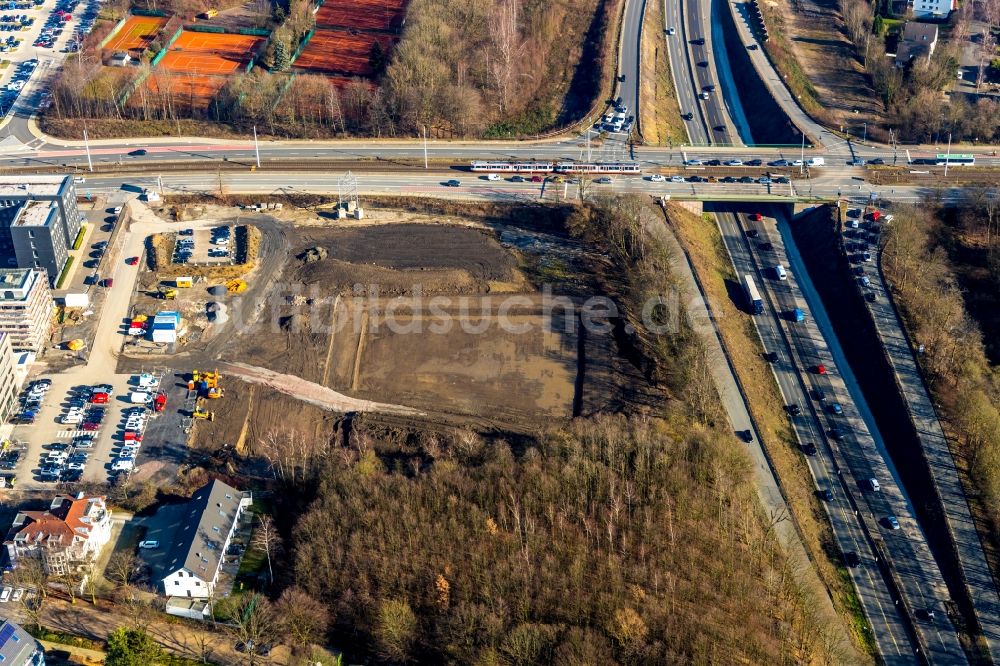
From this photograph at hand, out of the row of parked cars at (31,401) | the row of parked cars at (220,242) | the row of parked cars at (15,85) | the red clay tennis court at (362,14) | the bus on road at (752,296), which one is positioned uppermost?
the red clay tennis court at (362,14)

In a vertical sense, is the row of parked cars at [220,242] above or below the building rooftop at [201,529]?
below

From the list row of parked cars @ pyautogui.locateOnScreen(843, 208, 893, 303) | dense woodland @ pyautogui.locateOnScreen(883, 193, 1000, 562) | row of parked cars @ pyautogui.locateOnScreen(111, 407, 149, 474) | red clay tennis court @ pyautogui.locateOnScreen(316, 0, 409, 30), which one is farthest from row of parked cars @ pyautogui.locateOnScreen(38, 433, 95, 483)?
red clay tennis court @ pyautogui.locateOnScreen(316, 0, 409, 30)

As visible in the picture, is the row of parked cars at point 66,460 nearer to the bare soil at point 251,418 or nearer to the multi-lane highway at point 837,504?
the bare soil at point 251,418

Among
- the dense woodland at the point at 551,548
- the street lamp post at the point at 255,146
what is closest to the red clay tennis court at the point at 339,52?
the street lamp post at the point at 255,146

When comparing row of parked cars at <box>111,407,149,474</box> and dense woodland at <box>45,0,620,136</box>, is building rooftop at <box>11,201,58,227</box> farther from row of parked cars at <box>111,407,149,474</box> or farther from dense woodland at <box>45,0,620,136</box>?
dense woodland at <box>45,0,620,136</box>

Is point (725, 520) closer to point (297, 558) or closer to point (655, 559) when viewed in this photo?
point (655, 559)

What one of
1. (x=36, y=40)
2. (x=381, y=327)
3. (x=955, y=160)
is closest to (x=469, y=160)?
(x=381, y=327)

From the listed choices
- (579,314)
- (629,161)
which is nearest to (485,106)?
(629,161)
